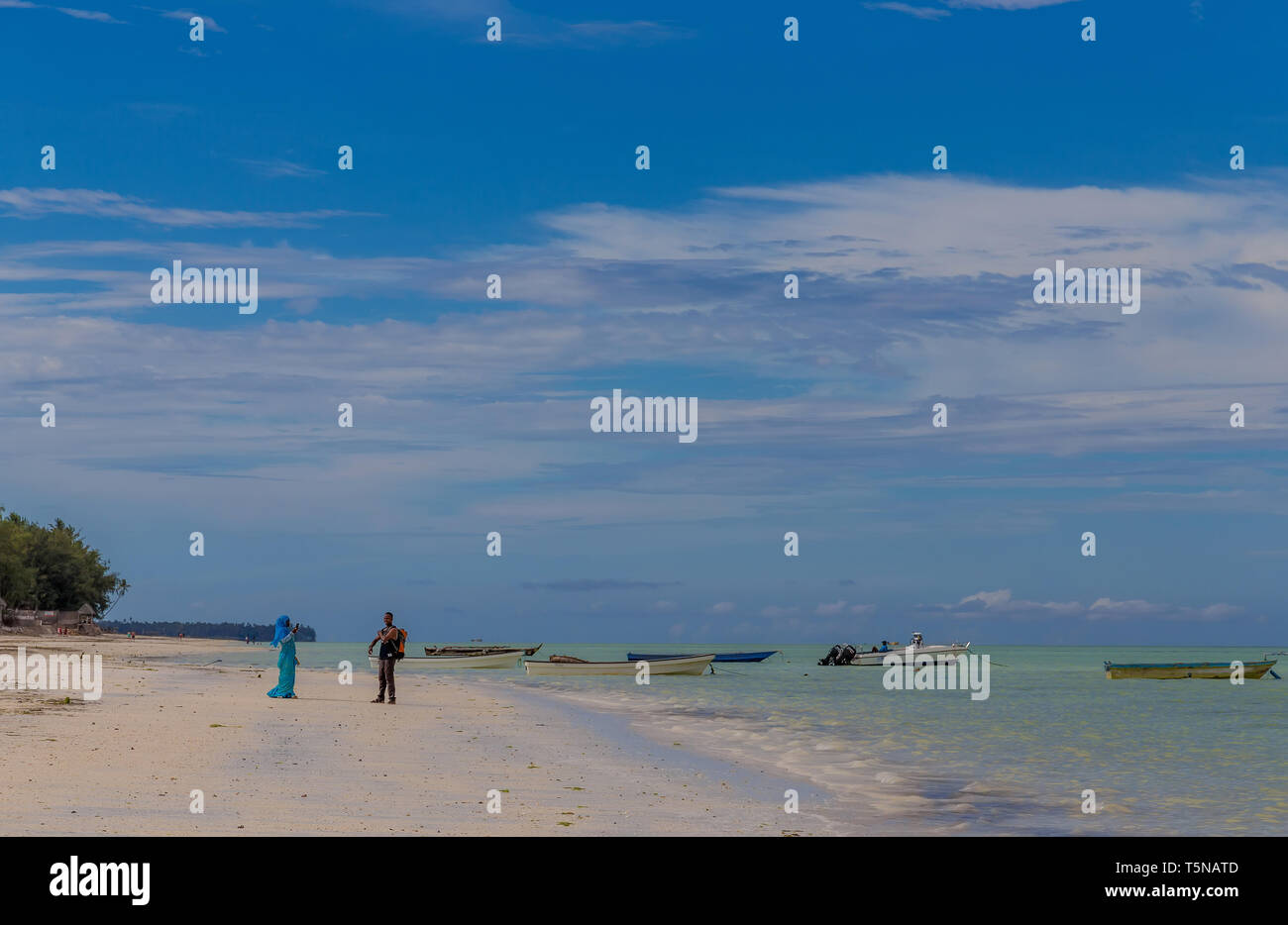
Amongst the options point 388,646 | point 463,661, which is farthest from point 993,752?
point 463,661

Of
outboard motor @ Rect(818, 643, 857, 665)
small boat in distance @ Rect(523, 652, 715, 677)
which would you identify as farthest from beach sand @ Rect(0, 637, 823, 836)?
outboard motor @ Rect(818, 643, 857, 665)

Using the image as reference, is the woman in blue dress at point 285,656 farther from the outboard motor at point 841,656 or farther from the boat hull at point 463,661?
the outboard motor at point 841,656

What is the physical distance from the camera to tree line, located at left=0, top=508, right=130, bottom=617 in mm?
128000

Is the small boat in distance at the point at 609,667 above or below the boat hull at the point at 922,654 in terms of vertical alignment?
above

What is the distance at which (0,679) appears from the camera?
1399 inches

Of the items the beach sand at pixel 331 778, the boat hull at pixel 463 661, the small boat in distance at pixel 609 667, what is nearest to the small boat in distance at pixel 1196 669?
the small boat in distance at pixel 609 667

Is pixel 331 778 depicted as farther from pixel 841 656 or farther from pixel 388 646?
pixel 841 656

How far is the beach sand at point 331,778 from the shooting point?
549 inches

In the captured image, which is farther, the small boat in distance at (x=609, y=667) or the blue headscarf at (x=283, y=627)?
the small boat in distance at (x=609, y=667)

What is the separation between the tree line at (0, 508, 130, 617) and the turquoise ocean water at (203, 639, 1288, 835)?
288 ft

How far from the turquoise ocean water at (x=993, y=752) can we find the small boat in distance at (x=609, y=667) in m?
12.6

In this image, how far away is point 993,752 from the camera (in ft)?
101
